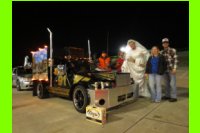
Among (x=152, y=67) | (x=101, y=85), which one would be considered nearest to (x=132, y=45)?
(x=152, y=67)

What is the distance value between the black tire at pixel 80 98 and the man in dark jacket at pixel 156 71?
90.4 inches

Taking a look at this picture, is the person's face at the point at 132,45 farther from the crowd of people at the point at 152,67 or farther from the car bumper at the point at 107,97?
the car bumper at the point at 107,97

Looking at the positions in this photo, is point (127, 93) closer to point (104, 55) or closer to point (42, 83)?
point (104, 55)

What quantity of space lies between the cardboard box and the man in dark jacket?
7.79 ft

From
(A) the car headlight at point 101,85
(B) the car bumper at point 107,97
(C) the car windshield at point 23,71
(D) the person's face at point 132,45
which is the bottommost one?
(B) the car bumper at point 107,97

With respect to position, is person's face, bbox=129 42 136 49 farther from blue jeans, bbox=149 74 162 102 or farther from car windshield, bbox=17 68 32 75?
car windshield, bbox=17 68 32 75

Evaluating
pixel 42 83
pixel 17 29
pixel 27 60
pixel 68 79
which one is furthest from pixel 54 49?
pixel 17 29

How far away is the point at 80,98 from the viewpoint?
16.2 feet

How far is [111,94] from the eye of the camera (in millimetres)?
4684

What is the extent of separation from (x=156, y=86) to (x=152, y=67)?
60 centimetres

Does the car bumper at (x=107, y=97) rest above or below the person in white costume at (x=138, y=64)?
below

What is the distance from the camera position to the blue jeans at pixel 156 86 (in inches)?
226

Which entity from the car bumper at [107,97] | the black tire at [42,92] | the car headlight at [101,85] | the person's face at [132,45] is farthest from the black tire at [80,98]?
the person's face at [132,45]

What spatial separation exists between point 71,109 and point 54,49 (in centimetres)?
259
